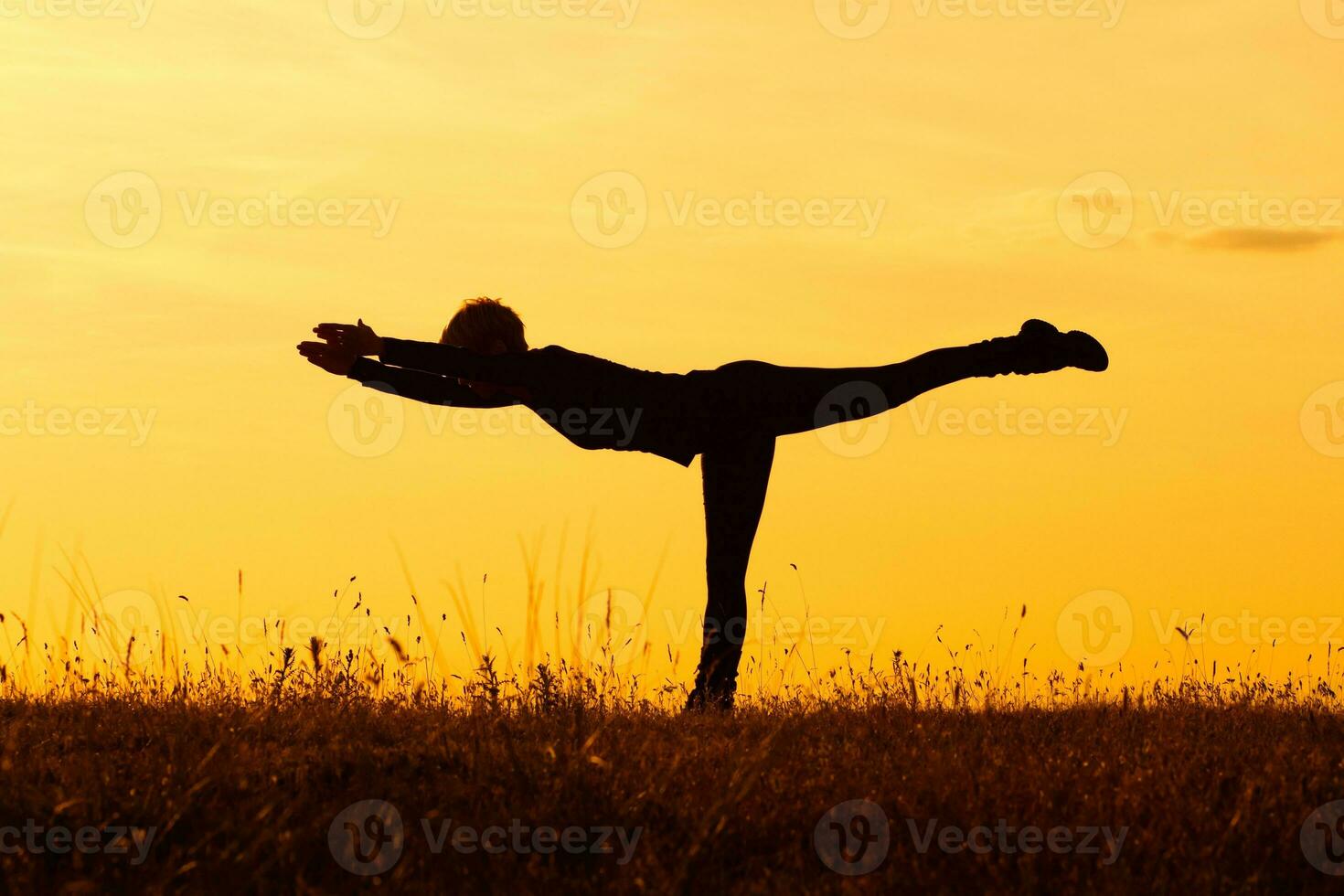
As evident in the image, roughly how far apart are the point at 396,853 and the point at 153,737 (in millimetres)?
2687

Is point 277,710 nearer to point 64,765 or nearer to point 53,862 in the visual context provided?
point 64,765

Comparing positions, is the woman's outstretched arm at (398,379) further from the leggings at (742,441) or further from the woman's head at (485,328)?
the leggings at (742,441)

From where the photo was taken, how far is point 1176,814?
7168 millimetres

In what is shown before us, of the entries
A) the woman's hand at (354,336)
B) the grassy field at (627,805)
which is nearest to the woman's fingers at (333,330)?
the woman's hand at (354,336)

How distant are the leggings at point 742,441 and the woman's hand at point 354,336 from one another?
93.0 inches

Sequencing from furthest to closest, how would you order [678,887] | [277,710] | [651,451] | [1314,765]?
[651,451]
[277,710]
[1314,765]
[678,887]

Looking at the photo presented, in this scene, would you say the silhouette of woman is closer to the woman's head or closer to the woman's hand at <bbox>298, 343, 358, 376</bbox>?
the woman's head

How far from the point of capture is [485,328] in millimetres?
10625

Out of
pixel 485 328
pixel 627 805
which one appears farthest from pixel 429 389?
pixel 627 805

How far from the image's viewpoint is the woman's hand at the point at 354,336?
9.64m

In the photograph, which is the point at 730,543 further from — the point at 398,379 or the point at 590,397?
the point at 398,379

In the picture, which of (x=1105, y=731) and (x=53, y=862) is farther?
(x=1105, y=731)

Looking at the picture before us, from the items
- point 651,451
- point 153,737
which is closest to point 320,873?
point 153,737

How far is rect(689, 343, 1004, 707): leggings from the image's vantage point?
35.1 feet
